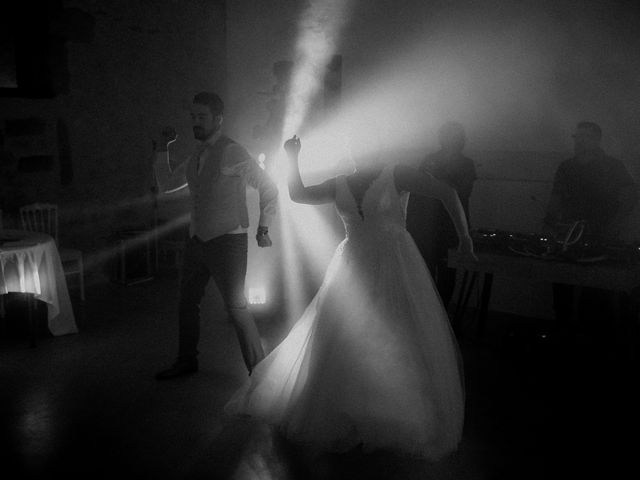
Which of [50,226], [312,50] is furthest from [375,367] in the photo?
[312,50]

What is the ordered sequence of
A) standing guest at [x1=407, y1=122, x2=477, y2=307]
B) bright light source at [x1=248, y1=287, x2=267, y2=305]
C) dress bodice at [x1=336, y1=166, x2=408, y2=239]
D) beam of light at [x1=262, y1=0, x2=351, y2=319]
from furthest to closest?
1. beam of light at [x1=262, y1=0, x2=351, y2=319]
2. bright light source at [x1=248, y1=287, x2=267, y2=305]
3. standing guest at [x1=407, y1=122, x2=477, y2=307]
4. dress bodice at [x1=336, y1=166, x2=408, y2=239]

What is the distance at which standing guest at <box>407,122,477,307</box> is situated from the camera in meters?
5.10

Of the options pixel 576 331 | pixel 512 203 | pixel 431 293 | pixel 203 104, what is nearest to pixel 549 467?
pixel 431 293

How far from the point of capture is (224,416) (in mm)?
3354

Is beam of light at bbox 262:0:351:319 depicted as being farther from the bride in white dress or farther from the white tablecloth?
the bride in white dress

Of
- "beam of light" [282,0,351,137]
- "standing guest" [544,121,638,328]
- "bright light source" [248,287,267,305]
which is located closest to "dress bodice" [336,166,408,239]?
"standing guest" [544,121,638,328]

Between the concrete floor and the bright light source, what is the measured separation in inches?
9.7

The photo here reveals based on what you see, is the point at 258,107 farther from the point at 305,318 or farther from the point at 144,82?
the point at 305,318

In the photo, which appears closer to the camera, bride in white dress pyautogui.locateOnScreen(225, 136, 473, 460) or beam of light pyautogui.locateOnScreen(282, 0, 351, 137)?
bride in white dress pyautogui.locateOnScreen(225, 136, 473, 460)

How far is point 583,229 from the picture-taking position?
410 centimetres

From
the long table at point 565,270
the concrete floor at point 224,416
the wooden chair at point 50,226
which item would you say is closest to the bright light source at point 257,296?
the concrete floor at point 224,416

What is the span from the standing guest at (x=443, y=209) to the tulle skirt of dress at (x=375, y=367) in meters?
1.91

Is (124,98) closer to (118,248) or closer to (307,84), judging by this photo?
(118,248)

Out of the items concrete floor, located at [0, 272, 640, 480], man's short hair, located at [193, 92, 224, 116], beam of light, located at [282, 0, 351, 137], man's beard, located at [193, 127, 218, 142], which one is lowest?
concrete floor, located at [0, 272, 640, 480]
